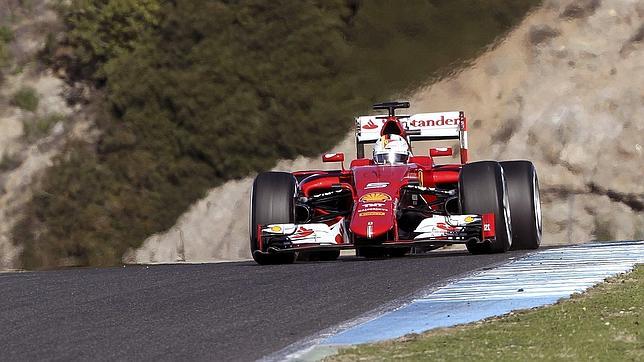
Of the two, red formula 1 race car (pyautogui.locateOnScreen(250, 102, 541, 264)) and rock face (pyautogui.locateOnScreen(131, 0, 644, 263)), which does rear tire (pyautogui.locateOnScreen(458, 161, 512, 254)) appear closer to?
red formula 1 race car (pyautogui.locateOnScreen(250, 102, 541, 264))

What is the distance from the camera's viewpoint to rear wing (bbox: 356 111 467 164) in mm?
20062

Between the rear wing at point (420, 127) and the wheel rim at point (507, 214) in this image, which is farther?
the rear wing at point (420, 127)

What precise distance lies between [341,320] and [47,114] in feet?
78.9

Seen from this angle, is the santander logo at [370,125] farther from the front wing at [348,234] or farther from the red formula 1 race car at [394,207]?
the front wing at [348,234]

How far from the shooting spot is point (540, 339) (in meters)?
8.65

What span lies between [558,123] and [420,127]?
10.2m

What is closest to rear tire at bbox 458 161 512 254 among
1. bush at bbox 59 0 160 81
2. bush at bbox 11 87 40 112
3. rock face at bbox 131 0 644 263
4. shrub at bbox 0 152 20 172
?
rock face at bbox 131 0 644 263

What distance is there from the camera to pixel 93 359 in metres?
8.42

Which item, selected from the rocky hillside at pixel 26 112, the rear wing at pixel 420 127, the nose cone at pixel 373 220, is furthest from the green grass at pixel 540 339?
the rocky hillside at pixel 26 112

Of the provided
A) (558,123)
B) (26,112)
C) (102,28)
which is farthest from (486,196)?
(26,112)

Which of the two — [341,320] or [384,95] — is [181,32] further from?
[341,320]

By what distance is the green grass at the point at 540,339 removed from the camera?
26.3 ft

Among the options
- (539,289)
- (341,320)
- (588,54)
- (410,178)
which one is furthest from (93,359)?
(588,54)

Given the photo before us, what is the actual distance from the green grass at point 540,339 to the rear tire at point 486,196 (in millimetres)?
6523
